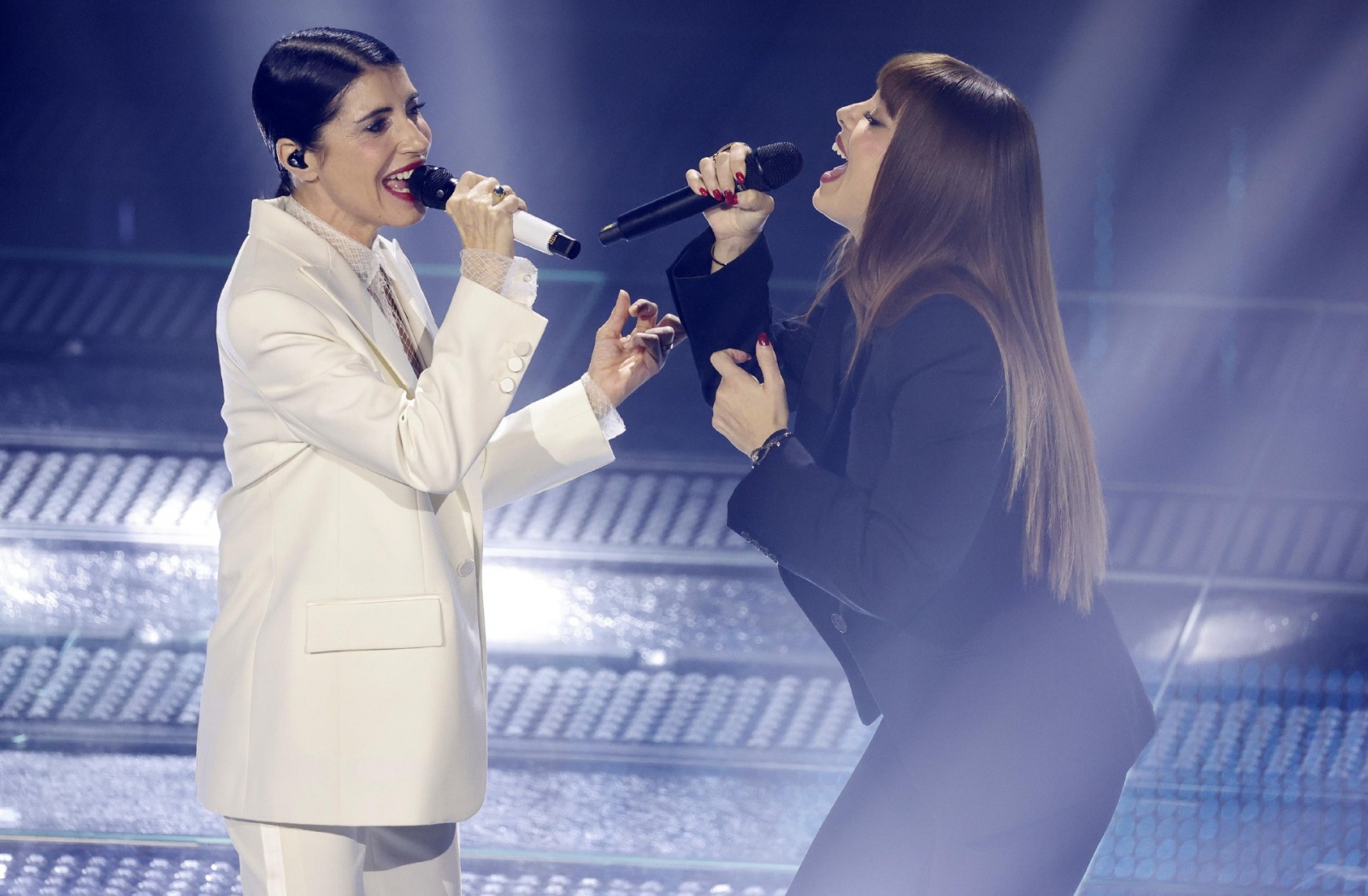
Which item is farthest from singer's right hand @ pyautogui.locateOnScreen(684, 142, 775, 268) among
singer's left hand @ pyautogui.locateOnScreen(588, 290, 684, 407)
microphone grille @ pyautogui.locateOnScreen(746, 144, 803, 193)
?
singer's left hand @ pyautogui.locateOnScreen(588, 290, 684, 407)

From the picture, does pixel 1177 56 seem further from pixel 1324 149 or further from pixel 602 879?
pixel 602 879

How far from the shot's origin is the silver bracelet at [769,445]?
1259 millimetres

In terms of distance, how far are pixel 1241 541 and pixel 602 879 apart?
133 cm

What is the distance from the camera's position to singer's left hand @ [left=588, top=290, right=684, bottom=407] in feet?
4.93

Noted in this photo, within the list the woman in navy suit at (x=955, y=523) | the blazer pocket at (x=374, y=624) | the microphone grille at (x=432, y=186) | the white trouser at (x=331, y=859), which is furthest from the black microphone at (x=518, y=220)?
the white trouser at (x=331, y=859)

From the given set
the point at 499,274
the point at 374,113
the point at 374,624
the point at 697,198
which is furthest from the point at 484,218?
the point at 374,624

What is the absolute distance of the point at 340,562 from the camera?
1.18 m

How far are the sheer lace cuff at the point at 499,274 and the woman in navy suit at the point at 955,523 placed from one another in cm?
23

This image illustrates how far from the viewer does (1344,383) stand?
102 inches

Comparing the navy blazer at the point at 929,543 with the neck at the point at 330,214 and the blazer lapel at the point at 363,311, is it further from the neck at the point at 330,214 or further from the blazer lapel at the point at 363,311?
the neck at the point at 330,214

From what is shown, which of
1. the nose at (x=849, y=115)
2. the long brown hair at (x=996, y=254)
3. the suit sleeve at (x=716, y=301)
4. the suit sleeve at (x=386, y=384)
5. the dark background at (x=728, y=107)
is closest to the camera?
the suit sleeve at (x=386, y=384)

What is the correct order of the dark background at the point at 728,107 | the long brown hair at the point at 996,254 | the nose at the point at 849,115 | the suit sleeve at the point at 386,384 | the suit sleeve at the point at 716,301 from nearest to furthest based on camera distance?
the suit sleeve at the point at 386,384 → the long brown hair at the point at 996,254 → the nose at the point at 849,115 → the suit sleeve at the point at 716,301 → the dark background at the point at 728,107

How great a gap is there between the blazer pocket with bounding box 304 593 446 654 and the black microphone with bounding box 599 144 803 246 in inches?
17.6

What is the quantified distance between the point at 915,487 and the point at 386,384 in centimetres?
47
